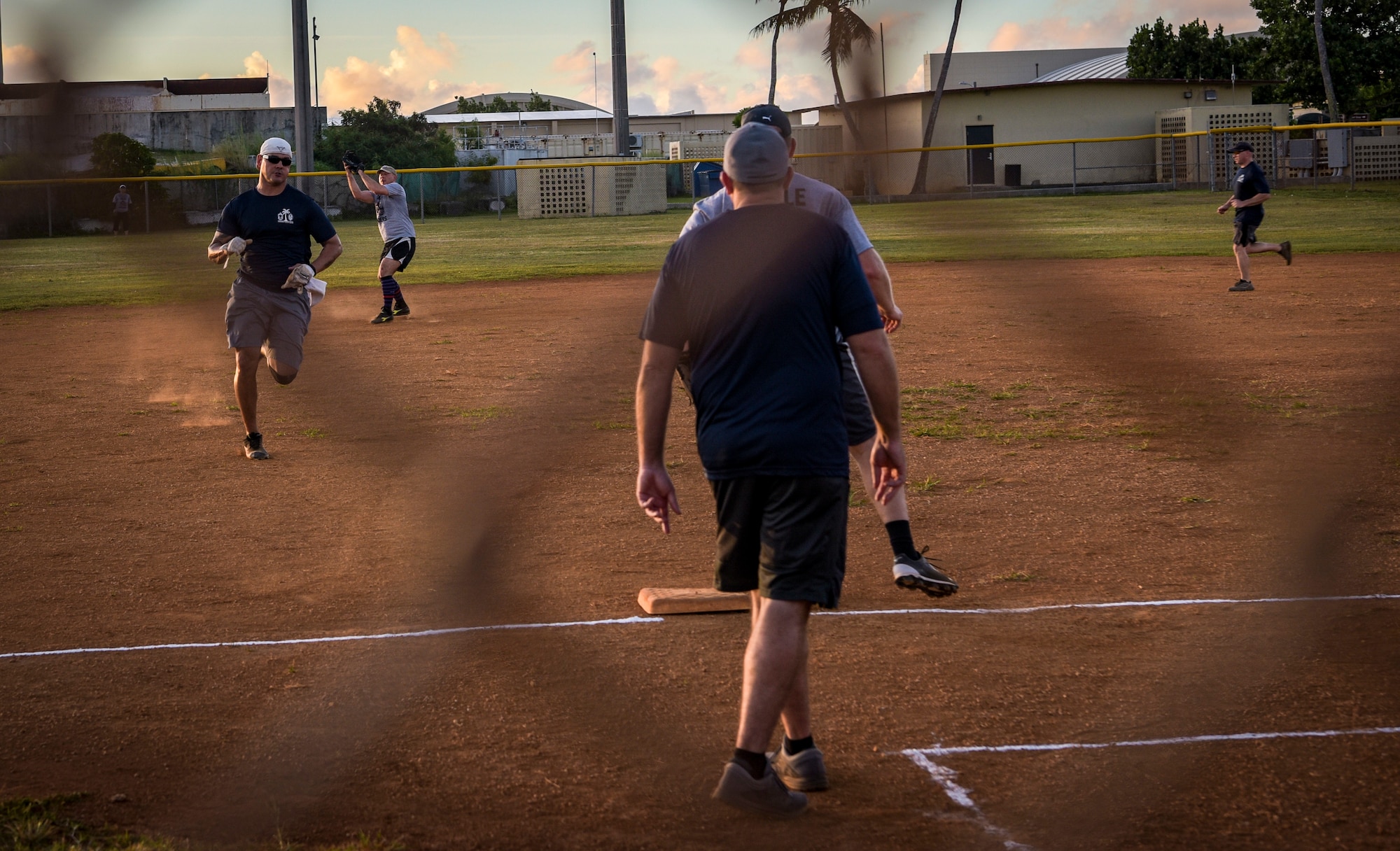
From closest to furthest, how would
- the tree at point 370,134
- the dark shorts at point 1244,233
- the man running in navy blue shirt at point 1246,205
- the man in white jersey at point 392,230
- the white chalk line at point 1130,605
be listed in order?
the white chalk line at point 1130,605
the tree at point 370,134
the man in white jersey at point 392,230
the man running in navy blue shirt at point 1246,205
the dark shorts at point 1244,233

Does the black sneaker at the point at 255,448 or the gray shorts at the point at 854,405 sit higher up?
the gray shorts at the point at 854,405

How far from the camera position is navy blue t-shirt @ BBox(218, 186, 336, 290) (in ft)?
24.7

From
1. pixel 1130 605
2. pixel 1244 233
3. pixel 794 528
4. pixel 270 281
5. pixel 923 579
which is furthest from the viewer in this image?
pixel 1244 233

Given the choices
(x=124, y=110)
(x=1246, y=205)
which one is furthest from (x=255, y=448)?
(x=1246, y=205)

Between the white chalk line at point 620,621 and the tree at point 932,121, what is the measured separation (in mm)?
2582

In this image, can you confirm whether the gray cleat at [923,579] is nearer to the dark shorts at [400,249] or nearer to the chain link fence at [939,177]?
the chain link fence at [939,177]

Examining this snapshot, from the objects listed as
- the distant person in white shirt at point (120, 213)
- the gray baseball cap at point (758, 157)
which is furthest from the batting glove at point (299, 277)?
the distant person in white shirt at point (120, 213)

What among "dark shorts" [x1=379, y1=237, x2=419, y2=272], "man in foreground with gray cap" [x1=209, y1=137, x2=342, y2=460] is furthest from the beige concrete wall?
"dark shorts" [x1=379, y1=237, x2=419, y2=272]

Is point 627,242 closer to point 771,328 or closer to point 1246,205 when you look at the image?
point 1246,205

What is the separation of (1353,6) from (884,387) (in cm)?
132

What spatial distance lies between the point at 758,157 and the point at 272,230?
17.3ft

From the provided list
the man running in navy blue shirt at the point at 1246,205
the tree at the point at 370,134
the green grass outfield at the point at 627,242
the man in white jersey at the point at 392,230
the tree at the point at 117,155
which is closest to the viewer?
the tree at the point at 117,155

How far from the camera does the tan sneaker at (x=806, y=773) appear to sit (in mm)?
3209

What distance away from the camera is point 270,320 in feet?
25.2
